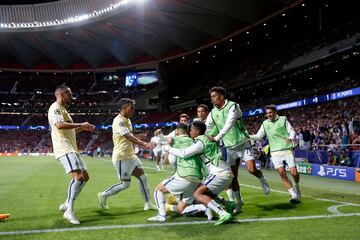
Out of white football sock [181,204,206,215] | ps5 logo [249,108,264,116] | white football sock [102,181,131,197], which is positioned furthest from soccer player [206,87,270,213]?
ps5 logo [249,108,264,116]

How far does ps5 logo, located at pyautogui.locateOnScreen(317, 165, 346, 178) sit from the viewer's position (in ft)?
52.6

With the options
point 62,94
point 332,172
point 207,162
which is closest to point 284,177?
point 207,162

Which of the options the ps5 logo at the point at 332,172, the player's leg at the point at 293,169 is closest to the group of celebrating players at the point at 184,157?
the player's leg at the point at 293,169

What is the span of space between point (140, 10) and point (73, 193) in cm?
3596

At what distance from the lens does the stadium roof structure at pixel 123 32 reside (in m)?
38.4

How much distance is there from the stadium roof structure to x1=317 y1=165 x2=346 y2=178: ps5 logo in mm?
20087

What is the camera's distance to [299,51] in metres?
35.4

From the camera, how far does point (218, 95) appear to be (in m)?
7.53

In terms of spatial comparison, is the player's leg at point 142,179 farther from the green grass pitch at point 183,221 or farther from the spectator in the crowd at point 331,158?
the spectator in the crowd at point 331,158

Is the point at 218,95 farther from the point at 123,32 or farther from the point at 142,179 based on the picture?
the point at 123,32

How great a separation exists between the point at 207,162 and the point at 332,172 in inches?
465

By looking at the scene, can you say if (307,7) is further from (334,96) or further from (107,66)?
(107,66)

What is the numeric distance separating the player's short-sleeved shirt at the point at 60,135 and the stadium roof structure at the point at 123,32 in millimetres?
30332

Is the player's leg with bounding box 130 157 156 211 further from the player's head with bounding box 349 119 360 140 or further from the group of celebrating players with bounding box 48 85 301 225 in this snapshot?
the player's head with bounding box 349 119 360 140
